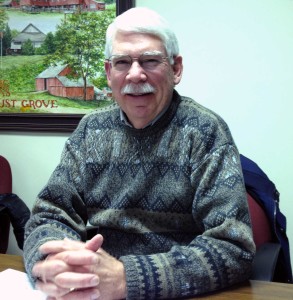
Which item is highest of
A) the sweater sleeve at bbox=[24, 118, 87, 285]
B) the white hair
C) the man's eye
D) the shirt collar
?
the white hair

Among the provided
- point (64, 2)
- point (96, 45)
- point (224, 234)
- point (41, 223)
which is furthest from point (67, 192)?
point (64, 2)

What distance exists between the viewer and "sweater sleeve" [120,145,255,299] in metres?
0.86

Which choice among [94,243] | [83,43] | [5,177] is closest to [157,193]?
[94,243]

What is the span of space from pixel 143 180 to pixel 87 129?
28 cm

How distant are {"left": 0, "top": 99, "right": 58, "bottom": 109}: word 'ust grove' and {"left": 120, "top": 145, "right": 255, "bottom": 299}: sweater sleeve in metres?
1.51

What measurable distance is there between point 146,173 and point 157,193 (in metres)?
0.07

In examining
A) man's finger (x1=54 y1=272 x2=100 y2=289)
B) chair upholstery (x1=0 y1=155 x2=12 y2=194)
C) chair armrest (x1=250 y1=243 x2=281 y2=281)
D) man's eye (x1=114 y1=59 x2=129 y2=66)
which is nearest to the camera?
man's finger (x1=54 y1=272 x2=100 y2=289)

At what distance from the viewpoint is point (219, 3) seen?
81.6 inches

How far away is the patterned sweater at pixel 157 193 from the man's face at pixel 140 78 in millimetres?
42

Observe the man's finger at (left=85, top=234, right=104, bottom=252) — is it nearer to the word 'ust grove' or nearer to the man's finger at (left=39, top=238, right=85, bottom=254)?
the man's finger at (left=39, top=238, right=85, bottom=254)

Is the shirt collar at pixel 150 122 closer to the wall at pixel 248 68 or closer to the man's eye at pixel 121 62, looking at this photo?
the man's eye at pixel 121 62

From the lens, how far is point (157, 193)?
3.79ft

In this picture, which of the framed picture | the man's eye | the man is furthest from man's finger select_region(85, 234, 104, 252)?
the framed picture

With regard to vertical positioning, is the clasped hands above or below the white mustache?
below
